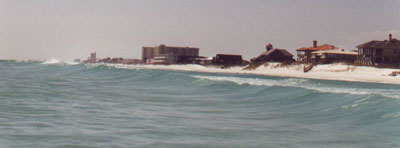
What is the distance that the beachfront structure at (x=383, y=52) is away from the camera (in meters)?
62.5

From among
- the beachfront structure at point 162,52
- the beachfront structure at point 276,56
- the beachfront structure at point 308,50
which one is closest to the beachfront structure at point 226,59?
the beachfront structure at point 276,56

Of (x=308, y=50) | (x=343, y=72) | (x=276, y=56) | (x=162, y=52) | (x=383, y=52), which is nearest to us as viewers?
(x=343, y=72)

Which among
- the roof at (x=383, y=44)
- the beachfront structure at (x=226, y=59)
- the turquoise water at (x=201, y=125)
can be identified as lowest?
the turquoise water at (x=201, y=125)

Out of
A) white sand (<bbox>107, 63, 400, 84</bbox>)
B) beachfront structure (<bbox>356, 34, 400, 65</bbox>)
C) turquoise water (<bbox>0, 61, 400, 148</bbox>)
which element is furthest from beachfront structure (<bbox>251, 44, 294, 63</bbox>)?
turquoise water (<bbox>0, 61, 400, 148</bbox>)

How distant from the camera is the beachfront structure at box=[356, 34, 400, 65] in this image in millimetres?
62469

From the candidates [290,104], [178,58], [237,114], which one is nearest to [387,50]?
[290,104]

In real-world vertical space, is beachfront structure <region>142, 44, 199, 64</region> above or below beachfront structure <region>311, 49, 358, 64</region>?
above

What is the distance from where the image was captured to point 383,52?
2478 inches

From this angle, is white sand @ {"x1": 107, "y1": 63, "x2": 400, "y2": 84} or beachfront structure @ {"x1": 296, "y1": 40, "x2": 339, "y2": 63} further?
beachfront structure @ {"x1": 296, "y1": 40, "x2": 339, "y2": 63}

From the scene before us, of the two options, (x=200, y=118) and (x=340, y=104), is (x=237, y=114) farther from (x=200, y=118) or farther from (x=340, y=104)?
(x=340, y=104)

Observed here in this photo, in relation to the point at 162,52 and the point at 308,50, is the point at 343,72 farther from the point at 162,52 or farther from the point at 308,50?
the point at 162,52

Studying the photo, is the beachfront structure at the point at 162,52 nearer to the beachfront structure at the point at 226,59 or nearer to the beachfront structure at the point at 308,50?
the beachfront structure at the point at 226,59

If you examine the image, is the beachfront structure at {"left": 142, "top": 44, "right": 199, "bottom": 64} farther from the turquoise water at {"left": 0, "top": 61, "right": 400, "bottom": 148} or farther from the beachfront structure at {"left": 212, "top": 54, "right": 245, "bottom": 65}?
A: the turquoise water at {"left": 0, "top": 61, "right": 400, "bottom": 148}

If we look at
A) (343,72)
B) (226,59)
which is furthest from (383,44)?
(226,59)
